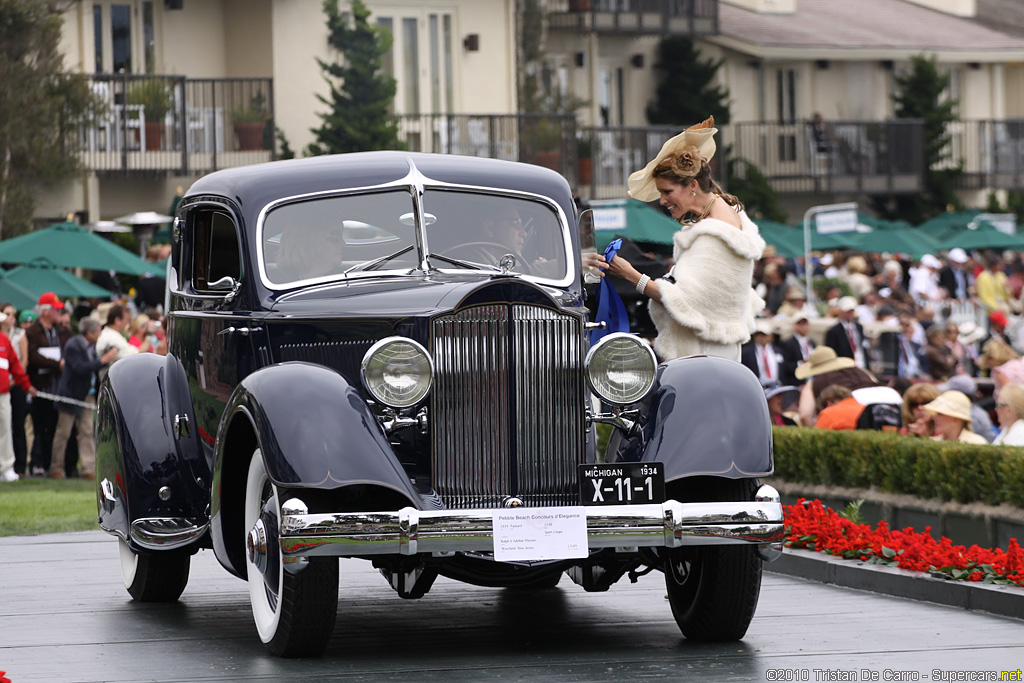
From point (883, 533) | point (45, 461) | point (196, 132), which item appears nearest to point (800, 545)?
point (883, 533)

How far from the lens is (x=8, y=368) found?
19000 millimetres

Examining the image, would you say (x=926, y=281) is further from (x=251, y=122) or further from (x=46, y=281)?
(x=46, y=281)

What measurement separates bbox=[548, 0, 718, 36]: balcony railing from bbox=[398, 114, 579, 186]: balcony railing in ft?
16.3

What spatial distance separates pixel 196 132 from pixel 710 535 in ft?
85.5

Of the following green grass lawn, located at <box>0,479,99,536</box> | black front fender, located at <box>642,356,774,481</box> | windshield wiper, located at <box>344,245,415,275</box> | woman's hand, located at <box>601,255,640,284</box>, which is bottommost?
green grass lawn, located at <box>0,479,99,536</box>

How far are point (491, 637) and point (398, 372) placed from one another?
1622mm

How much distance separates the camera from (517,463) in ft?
25.7

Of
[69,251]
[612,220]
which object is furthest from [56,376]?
[612,220]

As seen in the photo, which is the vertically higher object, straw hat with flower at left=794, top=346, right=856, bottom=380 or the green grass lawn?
straw hat with flower at left=794, top=346, right=856, bottom=380

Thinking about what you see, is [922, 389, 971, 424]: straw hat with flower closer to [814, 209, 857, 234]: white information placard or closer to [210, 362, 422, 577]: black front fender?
[210, 362, 422, 577]: black front fender

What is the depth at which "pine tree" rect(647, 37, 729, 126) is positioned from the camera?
43.0 meters

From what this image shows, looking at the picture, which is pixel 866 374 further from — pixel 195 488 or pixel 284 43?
pixel 284 43

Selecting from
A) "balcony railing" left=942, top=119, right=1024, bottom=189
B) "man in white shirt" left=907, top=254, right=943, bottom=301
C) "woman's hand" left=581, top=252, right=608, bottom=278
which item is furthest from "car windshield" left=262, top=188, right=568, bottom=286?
"balcony railing" left=942, top=119, right=1024, bottom=189

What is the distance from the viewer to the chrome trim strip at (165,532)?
897cm
